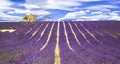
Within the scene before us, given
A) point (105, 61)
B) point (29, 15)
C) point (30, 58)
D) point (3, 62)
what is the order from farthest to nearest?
point (29, 15) < point (30, 58) < point (105, 61) < point (3, 62)

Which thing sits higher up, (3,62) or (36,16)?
(3,62)

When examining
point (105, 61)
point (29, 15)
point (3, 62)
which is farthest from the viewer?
point (29, 15)

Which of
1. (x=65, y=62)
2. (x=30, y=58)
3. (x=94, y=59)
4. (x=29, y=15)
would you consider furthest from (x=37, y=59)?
(x=29, y=15)

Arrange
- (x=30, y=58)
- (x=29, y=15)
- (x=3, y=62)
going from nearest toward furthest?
(x=3, y=62) → (x=30, y=58) → (x=29, y=15)

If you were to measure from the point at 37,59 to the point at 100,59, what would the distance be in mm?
2960

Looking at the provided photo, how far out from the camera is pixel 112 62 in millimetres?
14836

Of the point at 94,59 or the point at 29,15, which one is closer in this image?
the point at 94,59

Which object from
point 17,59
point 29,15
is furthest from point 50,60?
point 29,15

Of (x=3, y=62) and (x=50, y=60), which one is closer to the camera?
(x=3, y=62)

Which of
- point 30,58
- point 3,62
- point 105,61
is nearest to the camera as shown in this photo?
point 3,62

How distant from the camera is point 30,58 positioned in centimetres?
1617

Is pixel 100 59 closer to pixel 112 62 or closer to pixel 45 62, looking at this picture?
pixel 112 62

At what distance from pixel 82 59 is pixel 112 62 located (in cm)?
161

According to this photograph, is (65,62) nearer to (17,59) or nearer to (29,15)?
(17,59)
